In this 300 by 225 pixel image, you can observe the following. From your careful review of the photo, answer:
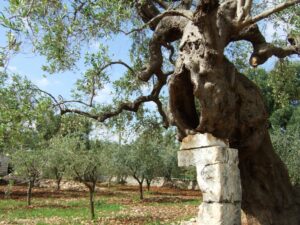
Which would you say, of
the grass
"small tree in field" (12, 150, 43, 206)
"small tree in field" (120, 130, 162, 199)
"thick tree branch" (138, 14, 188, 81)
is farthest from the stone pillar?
"small tree in field" (120, 130, 162, 199)

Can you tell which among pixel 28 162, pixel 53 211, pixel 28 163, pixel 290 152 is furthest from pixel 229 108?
pixel 28 163

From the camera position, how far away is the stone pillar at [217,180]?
25.1ft

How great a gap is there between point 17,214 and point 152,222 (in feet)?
22.6

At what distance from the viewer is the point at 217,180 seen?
7.71 meters

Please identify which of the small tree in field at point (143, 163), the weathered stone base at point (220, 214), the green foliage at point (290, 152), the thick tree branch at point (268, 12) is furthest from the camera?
the small tree in field at point (143, 163)

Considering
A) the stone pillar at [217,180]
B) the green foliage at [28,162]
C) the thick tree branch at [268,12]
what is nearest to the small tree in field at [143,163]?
the green foliage at [28,162]

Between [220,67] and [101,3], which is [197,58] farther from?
[101,3]

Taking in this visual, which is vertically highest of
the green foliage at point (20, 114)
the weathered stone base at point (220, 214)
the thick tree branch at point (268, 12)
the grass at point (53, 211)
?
the thick tree branch at point (268, 12)

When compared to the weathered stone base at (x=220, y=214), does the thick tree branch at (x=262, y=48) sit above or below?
above

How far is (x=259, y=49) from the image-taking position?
9.15 meters

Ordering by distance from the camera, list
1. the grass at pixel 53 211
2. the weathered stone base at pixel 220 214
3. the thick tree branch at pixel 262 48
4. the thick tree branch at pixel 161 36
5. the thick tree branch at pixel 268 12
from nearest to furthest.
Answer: the thick tree branch at pixel 268 12 < the weathered stone base at pixel 220 214 < the thick tree branch at pixel 262 48 < the thick tree branch at pixel 161 36 < the grass at pixel 53 211

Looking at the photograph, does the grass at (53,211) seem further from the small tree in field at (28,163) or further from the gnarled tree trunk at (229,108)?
the gnarled tree trunk at (229,108)

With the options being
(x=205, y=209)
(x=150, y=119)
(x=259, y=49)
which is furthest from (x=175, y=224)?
(x=259, y=49)

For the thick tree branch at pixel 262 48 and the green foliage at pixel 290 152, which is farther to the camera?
the green foliage at pixel 290 152
